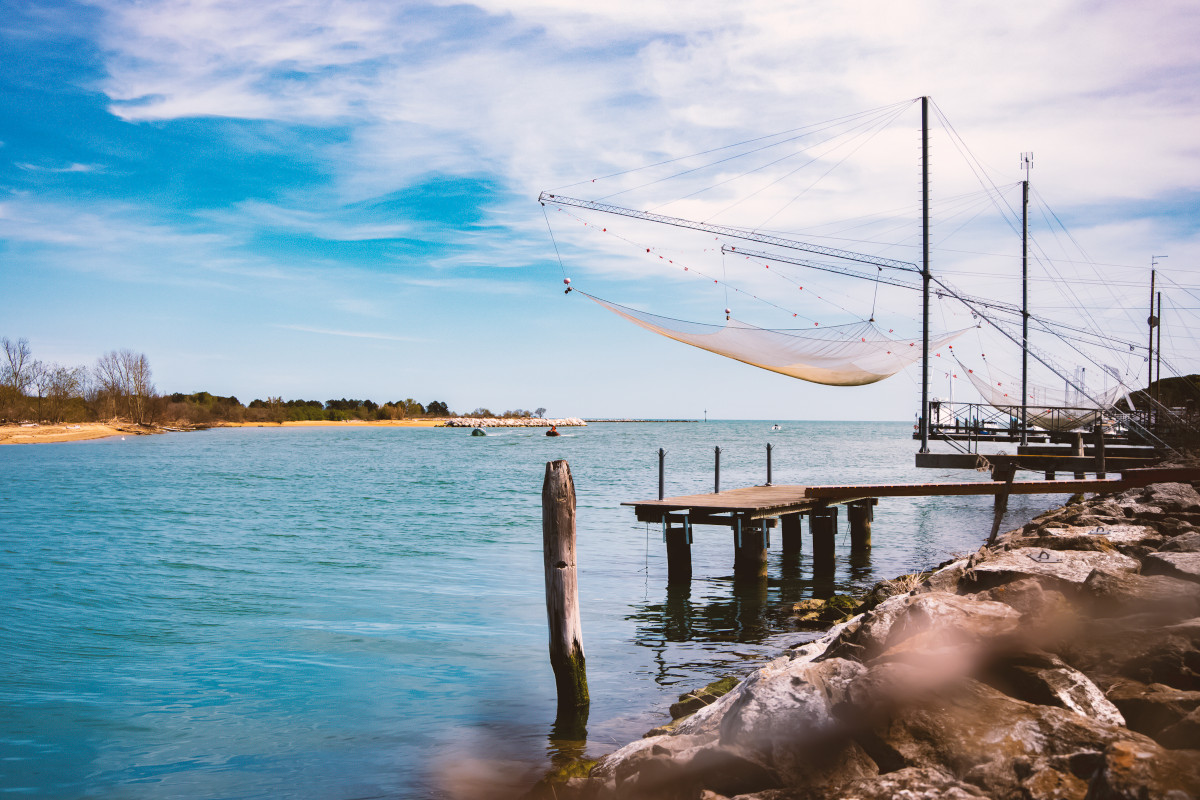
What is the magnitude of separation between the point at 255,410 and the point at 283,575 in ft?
431

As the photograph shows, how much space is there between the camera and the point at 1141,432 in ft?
74.2

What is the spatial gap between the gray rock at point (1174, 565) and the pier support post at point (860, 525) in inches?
501

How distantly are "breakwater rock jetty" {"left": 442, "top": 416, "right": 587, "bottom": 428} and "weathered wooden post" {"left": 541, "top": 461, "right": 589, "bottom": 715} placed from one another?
501 ft

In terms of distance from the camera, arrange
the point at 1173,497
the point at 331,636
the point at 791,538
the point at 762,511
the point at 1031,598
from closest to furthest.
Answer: the point at 1031,598 → the point at 1173,497 → the point at 331,636 → the point at 762,511 → the point at 791,538

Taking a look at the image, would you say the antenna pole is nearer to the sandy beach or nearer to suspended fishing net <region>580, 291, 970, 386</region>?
suspended fishing net <region>580, 291, 970, 386</region>

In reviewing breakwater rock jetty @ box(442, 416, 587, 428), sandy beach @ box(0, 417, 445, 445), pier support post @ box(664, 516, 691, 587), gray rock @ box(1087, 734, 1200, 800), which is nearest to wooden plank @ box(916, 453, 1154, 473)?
pier support post @ box(664, 516, 691, 587)

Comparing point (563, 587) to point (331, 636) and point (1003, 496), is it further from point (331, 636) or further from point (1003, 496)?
point (1003, 496)

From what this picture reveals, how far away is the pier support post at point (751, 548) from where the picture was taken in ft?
46.9

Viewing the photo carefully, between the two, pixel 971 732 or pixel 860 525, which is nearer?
pixel 971 732

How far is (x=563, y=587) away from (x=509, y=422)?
166 m

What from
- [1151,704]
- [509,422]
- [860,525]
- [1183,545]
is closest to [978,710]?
[1151,704]

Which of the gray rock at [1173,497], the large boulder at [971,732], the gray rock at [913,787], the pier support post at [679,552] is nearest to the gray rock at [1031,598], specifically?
the large boulder at [971,732]

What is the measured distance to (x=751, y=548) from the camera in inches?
571

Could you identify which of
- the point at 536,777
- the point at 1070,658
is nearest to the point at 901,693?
the point at 1070,658
